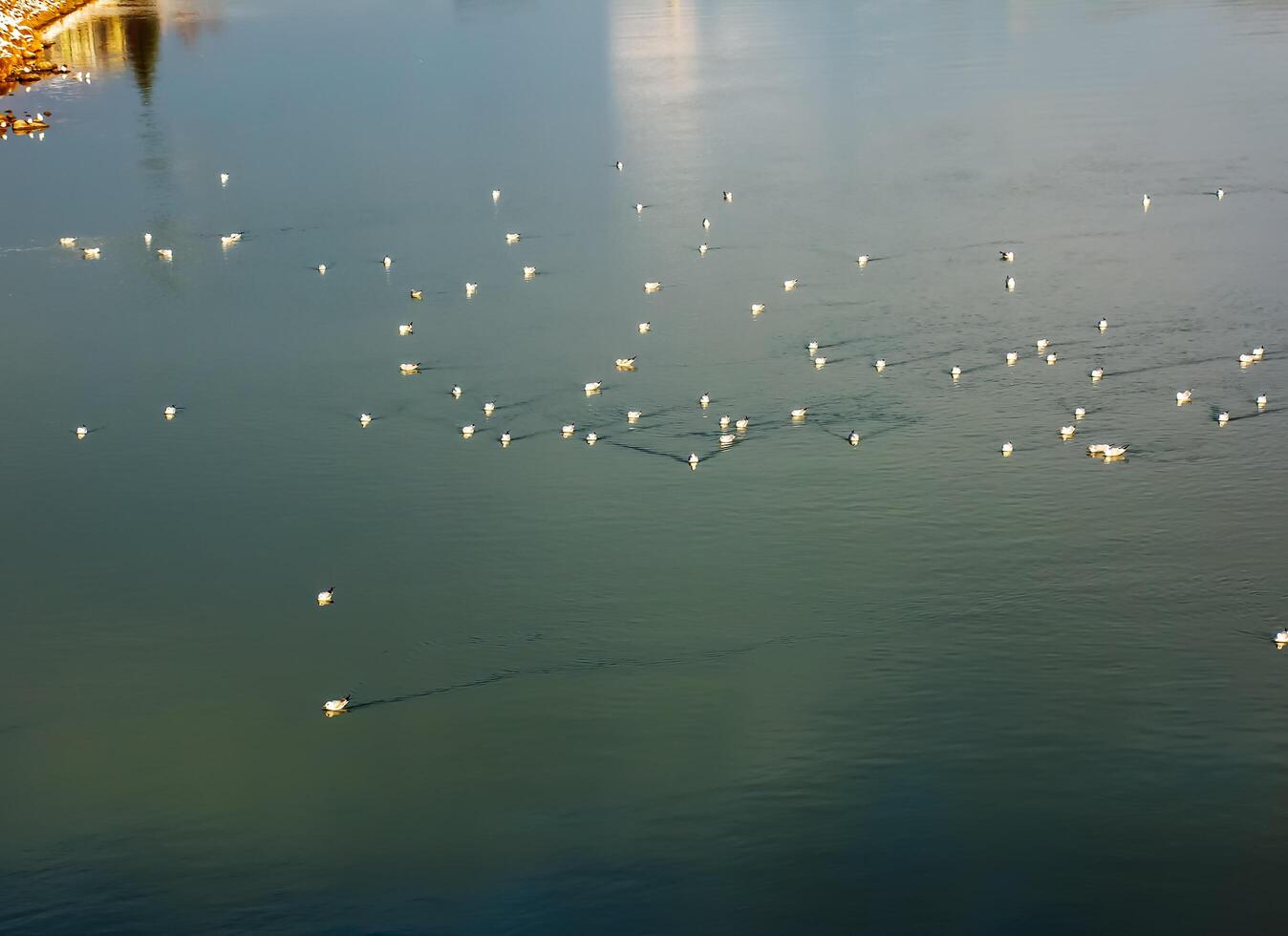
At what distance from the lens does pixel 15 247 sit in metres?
47.7

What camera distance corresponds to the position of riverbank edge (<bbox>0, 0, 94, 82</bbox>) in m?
74.9

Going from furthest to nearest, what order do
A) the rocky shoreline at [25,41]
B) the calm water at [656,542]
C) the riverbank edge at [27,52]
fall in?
the riverbank edge at [27,52] → the rocky shoreline at [25,41] → the calm water at [656,542]

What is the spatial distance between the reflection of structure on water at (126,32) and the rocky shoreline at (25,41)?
0.65 m

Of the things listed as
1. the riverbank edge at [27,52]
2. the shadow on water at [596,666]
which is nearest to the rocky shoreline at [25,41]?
the riverbank edge at [27,52]

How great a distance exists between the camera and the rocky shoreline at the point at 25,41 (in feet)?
245

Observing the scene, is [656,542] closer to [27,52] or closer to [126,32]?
[27,52]

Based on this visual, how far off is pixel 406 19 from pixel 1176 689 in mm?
71352

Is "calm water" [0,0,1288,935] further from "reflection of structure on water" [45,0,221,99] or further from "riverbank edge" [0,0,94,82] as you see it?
"reflection of structure on water" [45,0,221,99]

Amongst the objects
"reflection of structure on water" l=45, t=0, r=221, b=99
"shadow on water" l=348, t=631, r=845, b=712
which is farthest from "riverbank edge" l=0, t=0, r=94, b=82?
"shadow on water" l=348, t=631, r=845, b=712

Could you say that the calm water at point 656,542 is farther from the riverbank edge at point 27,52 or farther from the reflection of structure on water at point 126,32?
the reflection of structure on water at point 126,32

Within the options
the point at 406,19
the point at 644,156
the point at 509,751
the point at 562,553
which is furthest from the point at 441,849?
the point at 406,19

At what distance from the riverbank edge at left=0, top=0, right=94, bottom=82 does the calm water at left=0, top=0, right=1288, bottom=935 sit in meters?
22.4

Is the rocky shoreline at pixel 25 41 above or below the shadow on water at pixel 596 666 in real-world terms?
above

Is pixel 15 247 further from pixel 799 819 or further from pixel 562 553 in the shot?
pixel 799 819
